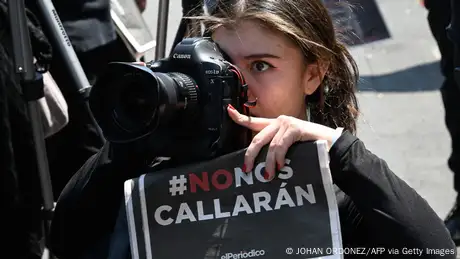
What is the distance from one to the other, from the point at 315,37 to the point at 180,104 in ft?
1.36

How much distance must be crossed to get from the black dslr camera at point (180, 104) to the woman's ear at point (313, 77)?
253 mm

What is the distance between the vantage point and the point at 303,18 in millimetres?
1668

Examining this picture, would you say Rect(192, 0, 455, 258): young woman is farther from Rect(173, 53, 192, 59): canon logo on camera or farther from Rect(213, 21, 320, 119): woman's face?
Rect(173, 53, 192, 59): canon logo on camera

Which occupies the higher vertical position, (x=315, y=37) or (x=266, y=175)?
(x=315, y=37)

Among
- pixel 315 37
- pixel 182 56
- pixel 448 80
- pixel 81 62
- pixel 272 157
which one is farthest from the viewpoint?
pixel 448 80

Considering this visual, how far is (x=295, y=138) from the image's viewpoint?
1.37m

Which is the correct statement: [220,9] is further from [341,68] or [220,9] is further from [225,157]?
[225,157]

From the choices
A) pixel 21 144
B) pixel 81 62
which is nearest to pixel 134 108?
pixel 21 144

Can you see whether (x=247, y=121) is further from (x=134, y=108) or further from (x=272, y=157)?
(x=134, y=108)

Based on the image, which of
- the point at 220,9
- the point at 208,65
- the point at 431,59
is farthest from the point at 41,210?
the point at 431,59

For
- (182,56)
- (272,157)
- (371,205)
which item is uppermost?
(182,56)

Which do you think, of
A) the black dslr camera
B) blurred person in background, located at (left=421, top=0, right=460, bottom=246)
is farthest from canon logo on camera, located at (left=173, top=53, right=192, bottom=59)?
blurred person in background, located at (left=421, top=0, right=460, bottom=246)

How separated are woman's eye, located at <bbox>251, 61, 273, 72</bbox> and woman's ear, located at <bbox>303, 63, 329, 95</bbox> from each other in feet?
0.44

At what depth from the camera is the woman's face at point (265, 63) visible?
155cm
